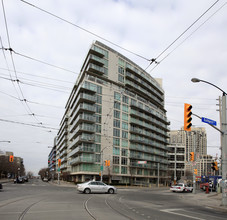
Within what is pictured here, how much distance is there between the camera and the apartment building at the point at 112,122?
214 feet

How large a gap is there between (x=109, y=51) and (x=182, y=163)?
78.8 metres

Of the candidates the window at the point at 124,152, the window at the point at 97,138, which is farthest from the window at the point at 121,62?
the window at the point at 124,152

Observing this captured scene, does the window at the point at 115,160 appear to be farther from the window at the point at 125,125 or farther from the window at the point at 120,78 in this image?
the window at the point at 120,78

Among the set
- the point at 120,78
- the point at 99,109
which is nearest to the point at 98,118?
the point at 99,109

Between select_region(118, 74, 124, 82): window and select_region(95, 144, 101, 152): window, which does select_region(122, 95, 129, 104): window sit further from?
select_region(95, 144, 101, 152): window

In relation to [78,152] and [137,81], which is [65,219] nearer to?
[78,152]

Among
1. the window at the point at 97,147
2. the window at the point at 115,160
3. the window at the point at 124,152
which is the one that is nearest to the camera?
the window at the point at 97,147

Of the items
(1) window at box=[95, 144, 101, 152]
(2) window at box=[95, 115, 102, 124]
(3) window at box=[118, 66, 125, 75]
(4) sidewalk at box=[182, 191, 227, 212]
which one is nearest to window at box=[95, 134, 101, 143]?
(1) window at box=[95, 144, 101, 152]

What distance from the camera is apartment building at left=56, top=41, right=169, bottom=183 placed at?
6525cm

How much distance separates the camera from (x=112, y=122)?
70.8m

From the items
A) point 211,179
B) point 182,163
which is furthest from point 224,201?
point 182,163

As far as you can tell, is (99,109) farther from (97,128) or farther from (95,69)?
(95,69)

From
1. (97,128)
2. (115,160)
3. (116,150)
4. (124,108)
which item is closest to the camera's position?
(97,128)

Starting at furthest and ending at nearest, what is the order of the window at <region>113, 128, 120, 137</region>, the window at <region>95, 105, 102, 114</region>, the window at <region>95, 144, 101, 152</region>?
the window at <region>113, 128, 120, 137</region> < the window at <region>95, 105, 102, 114</region> < the window at <region>95, 144, 101, 152</region>
